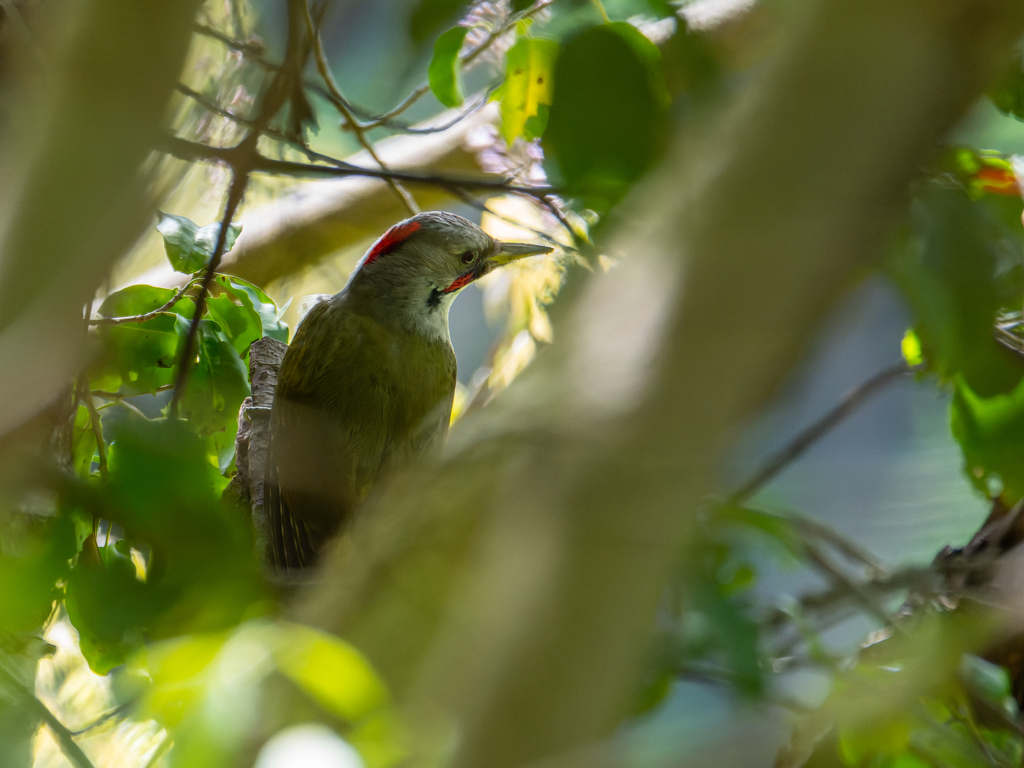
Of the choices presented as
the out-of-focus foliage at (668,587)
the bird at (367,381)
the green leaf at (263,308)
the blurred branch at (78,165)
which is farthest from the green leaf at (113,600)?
the bird at (367,381)

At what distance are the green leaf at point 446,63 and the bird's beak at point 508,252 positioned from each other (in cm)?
115

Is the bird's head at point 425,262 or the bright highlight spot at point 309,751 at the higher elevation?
the bright highlight spot at point 309,751

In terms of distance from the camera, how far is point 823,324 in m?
0.46

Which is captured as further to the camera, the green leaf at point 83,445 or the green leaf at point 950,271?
the green leaf at point 83,445

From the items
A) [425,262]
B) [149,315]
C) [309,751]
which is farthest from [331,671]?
[425,262]

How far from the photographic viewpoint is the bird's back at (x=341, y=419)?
6.40 feet

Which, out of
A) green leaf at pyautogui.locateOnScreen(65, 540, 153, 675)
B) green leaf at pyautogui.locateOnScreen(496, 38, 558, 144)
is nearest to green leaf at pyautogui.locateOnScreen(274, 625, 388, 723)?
green leaf at pyautogui.locateOnScreen(65, 540, 153, 675)

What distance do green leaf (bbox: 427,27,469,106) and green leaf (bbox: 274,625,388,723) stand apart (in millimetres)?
785

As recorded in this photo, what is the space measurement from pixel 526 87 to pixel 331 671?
34.0 inches

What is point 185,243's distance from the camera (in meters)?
1.41

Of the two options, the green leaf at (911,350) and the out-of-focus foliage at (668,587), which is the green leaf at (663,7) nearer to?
the out-of-focus foliage at (668,587)

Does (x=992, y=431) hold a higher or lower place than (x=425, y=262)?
A: lower

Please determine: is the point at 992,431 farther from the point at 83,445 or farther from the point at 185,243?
the point at 83,445

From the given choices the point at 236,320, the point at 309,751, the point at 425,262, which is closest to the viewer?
the point at 309,751
